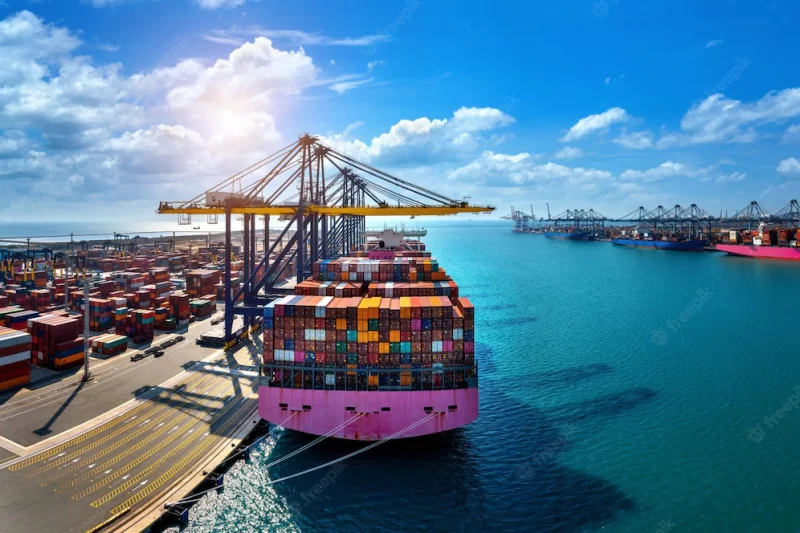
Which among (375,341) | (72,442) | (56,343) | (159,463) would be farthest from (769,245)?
(56,343)

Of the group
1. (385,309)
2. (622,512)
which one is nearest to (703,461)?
(622,512)

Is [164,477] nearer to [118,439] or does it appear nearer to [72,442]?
[118,439]

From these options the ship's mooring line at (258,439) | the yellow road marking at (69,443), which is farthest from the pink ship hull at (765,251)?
the yellow road marking at (69,443)

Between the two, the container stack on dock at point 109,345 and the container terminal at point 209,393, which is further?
the container stack on dock at point 109,345

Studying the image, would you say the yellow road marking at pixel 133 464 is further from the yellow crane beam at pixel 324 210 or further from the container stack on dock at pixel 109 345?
the yellow crane beam at pixel 324 210

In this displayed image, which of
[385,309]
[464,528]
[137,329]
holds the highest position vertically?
[385,309]

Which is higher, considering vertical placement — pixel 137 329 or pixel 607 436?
pixel 137 329

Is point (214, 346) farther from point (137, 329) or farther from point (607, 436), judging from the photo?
point (607, 436)

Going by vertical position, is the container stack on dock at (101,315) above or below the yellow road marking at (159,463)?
above
